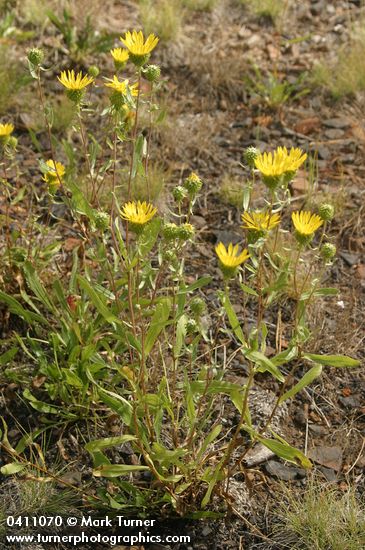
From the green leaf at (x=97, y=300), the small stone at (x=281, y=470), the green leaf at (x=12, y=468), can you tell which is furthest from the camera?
the small stone at (x=281, y=470)

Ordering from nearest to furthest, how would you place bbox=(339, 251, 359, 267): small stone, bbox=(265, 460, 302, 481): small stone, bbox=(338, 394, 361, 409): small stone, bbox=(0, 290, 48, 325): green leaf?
bbox=(265, 460, 302, 481): small stone
bbox=(0, 290, 48, 325): green leaf
bbox=(338, 394, 361, 409): small stone
bbox=(339, 251, 359, 267): small stone

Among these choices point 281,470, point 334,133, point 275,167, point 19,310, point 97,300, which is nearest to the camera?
point 275,167

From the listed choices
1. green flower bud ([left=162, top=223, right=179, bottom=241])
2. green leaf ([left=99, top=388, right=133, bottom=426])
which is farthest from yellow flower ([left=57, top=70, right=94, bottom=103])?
green leaf ([left=99, top=388, right=133, bottom=426])

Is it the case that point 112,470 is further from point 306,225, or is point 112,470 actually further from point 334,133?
point 334,133

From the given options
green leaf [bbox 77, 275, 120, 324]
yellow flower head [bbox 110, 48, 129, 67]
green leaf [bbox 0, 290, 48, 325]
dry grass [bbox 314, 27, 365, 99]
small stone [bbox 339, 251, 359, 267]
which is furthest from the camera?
dry grass [bbox 314, 27, 365, 99]

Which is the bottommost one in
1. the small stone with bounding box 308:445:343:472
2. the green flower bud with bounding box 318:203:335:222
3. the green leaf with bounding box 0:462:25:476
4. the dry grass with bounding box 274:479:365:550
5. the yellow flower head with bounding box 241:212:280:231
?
the small stone with bounding box 308:445:343:472

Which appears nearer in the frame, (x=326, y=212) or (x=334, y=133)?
(x=326, y=212)

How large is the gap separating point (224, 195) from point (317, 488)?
174cm

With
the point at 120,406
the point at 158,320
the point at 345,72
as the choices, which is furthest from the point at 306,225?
the point at 345,72

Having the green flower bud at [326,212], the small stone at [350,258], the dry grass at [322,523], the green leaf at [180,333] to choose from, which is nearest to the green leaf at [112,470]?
the green leaf at [180,333]

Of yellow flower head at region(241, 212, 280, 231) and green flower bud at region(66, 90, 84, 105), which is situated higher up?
green flower bud at region(66, 90, 84, 105)

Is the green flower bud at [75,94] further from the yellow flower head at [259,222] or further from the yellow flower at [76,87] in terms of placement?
the yellow flower head at [259,222]

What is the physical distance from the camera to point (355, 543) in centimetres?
236

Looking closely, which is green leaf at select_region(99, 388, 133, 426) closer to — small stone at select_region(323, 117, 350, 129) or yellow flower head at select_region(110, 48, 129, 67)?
yellow flower head at select_region(110, 48, 129, 67)
